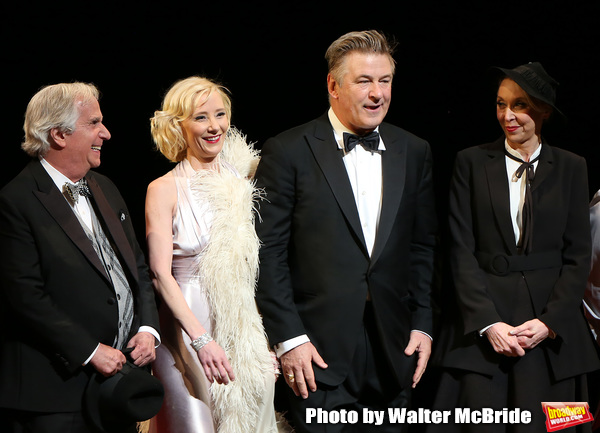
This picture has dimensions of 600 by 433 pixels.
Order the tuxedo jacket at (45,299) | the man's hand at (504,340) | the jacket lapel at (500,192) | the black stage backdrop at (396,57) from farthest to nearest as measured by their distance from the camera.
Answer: the black stage backdrop at (396,57) → the jacket lapel at (500,192) → the man's hand at (504,340) → the tuxedo jacket at (45,299)

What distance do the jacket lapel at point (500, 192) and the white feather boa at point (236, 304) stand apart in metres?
1.08

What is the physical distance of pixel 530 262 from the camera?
3.40m

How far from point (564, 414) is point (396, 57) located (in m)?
2.30

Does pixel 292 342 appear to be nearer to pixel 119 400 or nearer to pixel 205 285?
pixel 205 285

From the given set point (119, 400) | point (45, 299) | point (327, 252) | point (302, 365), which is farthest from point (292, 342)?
point (45, 299)

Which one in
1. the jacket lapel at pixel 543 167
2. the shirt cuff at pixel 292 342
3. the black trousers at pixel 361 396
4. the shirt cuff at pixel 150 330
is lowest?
the black trousers at pixel 361 396

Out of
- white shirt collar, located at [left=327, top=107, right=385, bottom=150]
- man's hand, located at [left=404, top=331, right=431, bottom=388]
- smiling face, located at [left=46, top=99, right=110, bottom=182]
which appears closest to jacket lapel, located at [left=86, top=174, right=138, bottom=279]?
smiling face, located at [left=46, top=99, right=110, bottom=182]

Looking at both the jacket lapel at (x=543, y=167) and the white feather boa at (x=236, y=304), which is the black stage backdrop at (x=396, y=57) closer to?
the jacket lapel at (x=543, y=167)

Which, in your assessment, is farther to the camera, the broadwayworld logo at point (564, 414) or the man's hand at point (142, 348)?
the broadwayworld logo at point (564, 414)

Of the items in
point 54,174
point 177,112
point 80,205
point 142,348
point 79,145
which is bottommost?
point 142,348

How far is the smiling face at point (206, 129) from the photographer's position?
335 cm

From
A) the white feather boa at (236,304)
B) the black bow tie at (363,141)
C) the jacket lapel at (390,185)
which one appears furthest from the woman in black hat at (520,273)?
the white feather boa at (236,304)

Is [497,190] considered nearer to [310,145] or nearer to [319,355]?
[310,145]

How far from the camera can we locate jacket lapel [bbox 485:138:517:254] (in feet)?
11.2
